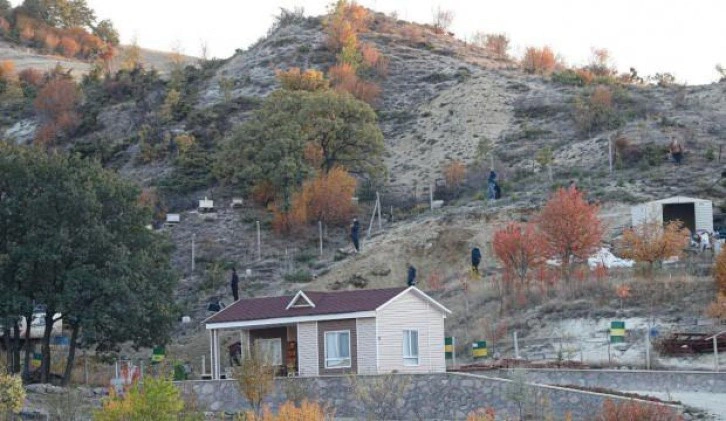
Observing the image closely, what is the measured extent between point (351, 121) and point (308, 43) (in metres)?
29.6

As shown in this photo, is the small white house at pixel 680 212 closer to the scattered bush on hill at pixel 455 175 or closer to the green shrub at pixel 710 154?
the green shrub at pixel 710 154

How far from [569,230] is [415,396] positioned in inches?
763

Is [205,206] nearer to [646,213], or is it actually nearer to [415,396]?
[646,213]

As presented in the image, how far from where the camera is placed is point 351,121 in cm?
8531

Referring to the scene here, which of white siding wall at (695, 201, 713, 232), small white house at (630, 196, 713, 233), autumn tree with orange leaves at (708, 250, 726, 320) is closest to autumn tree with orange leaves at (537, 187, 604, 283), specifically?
small white house at (630, 196, 713, 233)

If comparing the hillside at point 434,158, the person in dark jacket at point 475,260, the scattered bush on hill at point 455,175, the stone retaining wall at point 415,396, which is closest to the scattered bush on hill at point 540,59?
the hillside at point 434,158

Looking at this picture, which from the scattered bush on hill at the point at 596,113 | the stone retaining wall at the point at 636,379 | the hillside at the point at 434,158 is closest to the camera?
the stone retaining wall at the point at 636,379

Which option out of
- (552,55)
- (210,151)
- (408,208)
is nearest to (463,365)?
(408,208)

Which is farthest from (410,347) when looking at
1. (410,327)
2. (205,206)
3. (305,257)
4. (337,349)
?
(205,206)

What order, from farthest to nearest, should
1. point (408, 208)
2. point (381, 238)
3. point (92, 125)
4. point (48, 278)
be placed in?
point (92, 125) < point (408, 208) < point (381, 238) < point (48, 278)

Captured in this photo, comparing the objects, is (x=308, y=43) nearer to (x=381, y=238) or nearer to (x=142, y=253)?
(x=381, y=238)

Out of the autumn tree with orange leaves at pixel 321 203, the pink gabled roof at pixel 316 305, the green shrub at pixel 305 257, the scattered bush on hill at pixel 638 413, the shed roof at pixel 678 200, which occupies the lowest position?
the scattered bush on hill at pixel 638 413

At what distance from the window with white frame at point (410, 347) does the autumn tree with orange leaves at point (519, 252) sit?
43.2 ft

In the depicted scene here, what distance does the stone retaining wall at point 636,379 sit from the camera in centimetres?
4316
